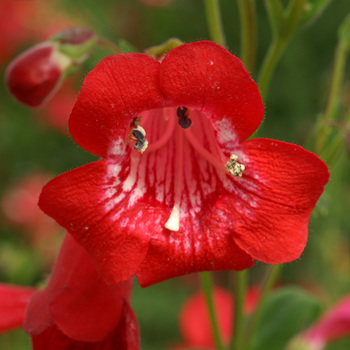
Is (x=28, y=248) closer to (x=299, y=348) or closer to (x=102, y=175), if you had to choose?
(x=299, y=348)

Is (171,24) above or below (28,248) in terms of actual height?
above

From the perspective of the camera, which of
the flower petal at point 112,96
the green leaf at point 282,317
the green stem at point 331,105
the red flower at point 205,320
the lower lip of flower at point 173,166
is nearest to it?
the flower petal at point 112,96

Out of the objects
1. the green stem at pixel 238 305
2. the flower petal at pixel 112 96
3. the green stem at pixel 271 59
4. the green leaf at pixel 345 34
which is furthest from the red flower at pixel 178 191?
the green leaf at pixel 345 34

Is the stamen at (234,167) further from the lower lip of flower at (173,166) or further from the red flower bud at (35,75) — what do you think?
the red flower bud at (35,75)

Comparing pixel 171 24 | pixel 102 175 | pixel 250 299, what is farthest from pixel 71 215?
pixel 171 24

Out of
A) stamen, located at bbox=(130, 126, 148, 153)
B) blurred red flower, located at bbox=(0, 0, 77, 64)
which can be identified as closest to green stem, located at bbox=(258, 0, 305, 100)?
stamen, located at bbox=(130, 126, 148, 153)

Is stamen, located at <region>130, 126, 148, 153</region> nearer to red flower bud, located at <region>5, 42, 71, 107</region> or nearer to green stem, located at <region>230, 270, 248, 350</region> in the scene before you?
red flower bud, located at <region>5, 42, 71, 107</region>
